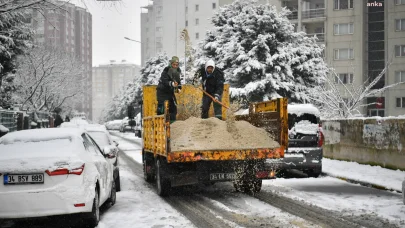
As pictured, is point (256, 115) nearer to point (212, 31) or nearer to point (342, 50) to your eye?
point (212, 31)

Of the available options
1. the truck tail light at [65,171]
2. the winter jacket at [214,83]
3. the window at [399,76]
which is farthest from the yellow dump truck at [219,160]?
the window at [399,76]

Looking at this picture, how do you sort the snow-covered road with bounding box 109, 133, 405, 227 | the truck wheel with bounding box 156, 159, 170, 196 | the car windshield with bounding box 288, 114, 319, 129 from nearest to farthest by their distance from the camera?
the snow-covered road with bounding box 109, 133, 405, 227
the truck wheel with bounding box 156, 159, 170, 196
the car windshield with bounding box 288, 114, 319, 129

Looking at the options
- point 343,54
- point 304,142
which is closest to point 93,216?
point 304,142

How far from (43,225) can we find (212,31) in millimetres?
30622

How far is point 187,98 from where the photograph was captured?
12.4 metres

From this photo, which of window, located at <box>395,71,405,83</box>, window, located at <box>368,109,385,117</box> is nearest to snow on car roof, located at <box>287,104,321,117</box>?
window, located at <box>368,109,385,117</box>

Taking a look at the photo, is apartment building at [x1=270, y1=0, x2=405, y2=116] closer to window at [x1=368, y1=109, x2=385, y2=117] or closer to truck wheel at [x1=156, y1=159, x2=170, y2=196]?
window at [x1=368, y1=109, x2=385, y2=117]

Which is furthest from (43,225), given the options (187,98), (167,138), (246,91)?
(246,91)

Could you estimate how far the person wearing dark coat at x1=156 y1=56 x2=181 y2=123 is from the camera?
11.4 meters

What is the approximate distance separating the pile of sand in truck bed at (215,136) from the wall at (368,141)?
5.89 m

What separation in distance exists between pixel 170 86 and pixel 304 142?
3835mm

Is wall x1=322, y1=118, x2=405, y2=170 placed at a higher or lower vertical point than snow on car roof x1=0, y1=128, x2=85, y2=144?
lower

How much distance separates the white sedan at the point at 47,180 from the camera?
6309mm

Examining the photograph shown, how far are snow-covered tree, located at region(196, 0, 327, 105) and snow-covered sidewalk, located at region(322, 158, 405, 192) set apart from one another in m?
13.3
